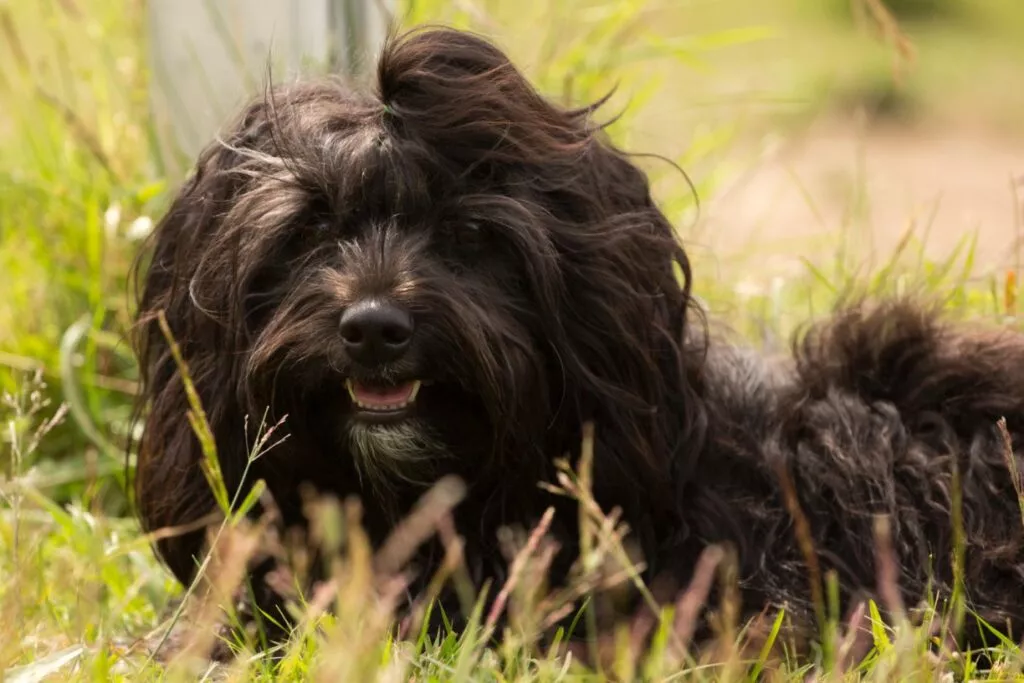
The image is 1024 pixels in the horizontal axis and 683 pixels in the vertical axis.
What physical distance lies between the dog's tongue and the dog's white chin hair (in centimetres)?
4

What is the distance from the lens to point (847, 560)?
11.1 ft

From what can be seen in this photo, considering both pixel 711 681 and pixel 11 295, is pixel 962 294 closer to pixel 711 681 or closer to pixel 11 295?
pixel 711 681

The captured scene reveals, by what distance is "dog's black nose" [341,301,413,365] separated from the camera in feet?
9.43

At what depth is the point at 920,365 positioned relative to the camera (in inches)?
139

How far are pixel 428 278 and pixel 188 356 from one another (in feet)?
2.27

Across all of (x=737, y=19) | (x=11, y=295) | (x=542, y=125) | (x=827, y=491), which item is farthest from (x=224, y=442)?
(x=737, y=19)

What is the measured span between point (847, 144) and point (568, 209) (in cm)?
598

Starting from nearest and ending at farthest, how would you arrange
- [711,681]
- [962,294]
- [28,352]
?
[711,681] < [962,294] < [28,352]

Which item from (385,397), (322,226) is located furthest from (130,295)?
(385,397)

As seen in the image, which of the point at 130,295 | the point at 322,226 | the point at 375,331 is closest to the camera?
the point at 375,331

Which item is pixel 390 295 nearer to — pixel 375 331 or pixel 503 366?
pixel 375 331

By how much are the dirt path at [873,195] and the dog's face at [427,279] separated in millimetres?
1690

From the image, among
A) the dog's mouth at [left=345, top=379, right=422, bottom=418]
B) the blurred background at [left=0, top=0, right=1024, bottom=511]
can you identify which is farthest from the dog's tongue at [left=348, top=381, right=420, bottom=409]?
the blurred background at [left=0, top=0, right=1024, bottom=511]

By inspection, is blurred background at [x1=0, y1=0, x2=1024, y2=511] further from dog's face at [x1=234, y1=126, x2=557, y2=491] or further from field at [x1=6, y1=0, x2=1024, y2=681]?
dog's face at [x1=234, y1=126, x2=557, y2=491]
